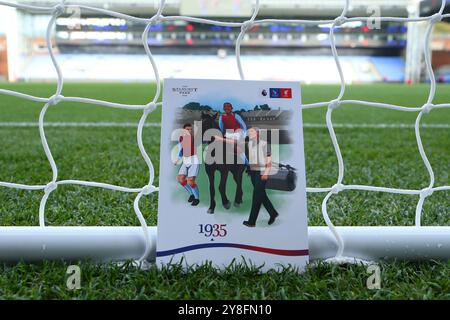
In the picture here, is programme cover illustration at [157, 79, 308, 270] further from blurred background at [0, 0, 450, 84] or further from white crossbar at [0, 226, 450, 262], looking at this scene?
blurred background at [0, 0, 450, 84]

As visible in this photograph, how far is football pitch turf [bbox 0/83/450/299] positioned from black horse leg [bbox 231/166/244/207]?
0.29 feet

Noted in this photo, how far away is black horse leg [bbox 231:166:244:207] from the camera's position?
2.05 ft

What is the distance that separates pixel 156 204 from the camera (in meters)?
0.90

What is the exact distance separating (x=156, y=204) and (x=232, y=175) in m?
0.31

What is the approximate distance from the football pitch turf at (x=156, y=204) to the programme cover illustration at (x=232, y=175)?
0.12 feet

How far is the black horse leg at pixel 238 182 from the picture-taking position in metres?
0.63

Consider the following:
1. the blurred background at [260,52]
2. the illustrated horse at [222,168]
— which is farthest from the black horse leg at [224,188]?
the blurred background at [260,52]

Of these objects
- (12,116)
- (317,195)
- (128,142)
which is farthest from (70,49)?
(317,195)

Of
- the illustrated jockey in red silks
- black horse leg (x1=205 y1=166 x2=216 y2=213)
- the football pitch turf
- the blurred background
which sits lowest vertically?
the football pitch turf

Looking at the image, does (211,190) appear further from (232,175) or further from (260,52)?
(260,52)

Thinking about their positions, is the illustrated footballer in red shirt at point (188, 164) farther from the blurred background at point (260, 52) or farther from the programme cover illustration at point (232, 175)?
the blurred background at point (260, 52)

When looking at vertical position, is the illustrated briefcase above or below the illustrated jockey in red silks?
below

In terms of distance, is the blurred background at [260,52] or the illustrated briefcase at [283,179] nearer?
the illustrated briefcase at [283,179]

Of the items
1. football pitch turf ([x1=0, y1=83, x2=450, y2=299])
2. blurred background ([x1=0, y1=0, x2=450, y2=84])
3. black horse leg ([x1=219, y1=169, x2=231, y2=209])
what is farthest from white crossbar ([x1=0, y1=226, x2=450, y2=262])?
blurred background ([x1=0, y1=0, x2=450, y2=84])
